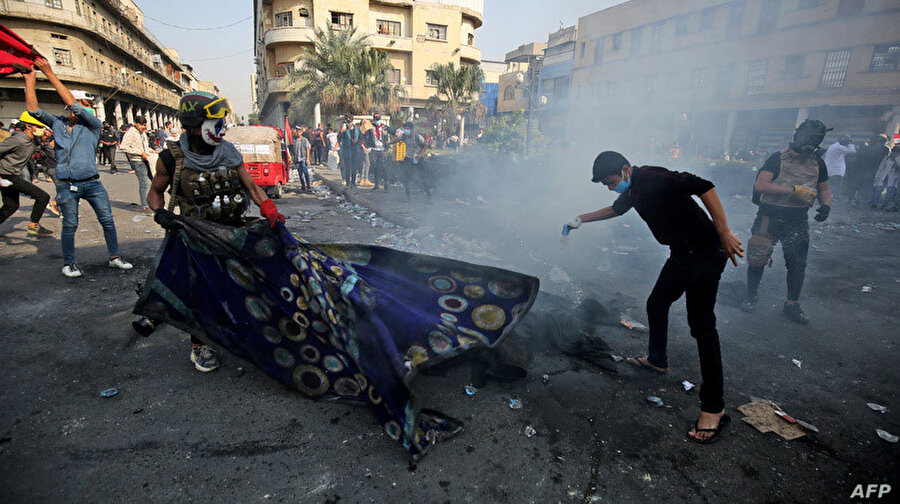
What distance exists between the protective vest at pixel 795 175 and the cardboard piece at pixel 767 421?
2.11m

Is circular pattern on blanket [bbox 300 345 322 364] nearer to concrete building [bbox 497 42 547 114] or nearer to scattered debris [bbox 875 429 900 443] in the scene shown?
scattered debris [bbox 875 429 900 443]

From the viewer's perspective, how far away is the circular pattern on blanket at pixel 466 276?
2.80 metres

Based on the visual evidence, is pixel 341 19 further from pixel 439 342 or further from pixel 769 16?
pixel 439 342

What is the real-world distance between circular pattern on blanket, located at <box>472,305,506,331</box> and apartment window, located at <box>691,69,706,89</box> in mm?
13157

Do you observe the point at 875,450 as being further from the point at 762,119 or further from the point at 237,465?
the point at 762,119

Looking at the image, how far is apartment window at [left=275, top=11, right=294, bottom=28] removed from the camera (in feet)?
105

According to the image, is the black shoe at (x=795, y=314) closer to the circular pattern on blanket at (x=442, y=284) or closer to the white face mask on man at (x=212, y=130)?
the circular pattern on blanket at (x=442, y=284)

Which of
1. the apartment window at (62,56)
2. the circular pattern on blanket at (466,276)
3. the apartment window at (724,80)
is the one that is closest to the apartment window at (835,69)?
the apartment window at (724,80)

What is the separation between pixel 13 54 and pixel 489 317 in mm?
4500

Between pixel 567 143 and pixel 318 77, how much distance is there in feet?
65.5

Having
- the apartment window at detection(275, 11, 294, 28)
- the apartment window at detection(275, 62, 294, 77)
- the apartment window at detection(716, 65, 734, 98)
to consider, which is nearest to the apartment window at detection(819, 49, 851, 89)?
the apartment window at detection(716, 65, 734, 98)

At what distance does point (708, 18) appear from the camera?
32.7 feet

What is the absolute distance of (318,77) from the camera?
84.5ft

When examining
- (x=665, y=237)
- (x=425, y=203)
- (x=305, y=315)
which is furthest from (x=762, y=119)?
(x=305, y=315)
